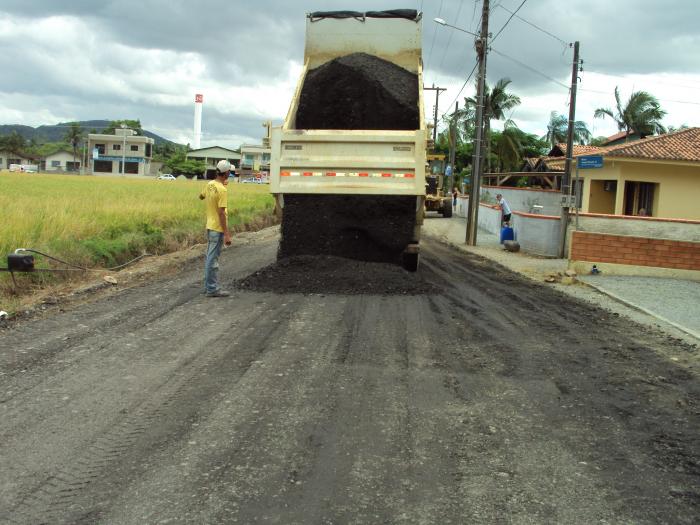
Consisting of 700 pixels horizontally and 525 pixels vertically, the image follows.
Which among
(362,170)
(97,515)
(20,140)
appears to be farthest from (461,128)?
(20,140)

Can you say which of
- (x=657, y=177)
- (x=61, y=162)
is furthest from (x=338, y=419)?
(x=61, y=162)

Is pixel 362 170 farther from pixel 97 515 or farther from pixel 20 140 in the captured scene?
pixel 20 140

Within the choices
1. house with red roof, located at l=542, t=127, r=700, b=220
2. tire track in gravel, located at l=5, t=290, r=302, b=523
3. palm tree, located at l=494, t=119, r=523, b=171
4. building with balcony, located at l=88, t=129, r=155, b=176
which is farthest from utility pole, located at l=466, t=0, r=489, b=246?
building with balcony, located at l=88, t=129, r=155, b=176

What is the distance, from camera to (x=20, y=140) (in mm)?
116625

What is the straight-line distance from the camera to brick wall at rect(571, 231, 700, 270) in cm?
1383

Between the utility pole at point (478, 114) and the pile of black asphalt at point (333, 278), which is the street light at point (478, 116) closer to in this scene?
the utility pole at point (478, 114)

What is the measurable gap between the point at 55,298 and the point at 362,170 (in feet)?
15.3

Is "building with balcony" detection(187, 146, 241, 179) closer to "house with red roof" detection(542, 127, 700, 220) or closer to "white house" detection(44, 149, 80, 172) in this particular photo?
"white house" detection(44, 149, 80, 172)

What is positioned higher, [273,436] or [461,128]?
[461,128]

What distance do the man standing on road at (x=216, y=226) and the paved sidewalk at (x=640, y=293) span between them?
19.6 feet

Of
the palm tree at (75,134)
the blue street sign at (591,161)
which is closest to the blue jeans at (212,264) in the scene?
the blue street sign at (591,161)

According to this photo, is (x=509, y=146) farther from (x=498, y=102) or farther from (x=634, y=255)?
(x=634, y=255)

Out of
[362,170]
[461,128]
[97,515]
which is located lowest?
[97,515]

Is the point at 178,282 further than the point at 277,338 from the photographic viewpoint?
Yes
